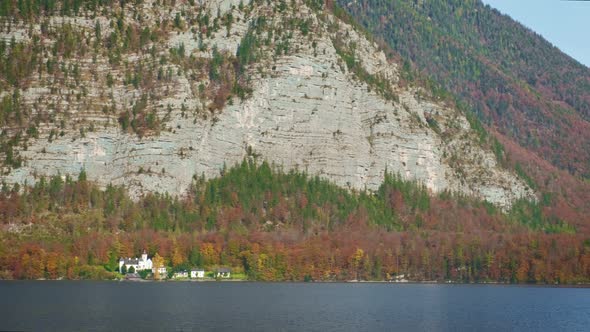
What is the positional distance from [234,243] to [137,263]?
55.5 feet

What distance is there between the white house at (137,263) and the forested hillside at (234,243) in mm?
1141

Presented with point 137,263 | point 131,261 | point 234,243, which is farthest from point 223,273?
point 131,261

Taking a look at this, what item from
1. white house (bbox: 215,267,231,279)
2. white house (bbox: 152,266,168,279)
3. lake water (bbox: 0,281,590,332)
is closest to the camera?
lake water (bbox: 0,281,590,332)

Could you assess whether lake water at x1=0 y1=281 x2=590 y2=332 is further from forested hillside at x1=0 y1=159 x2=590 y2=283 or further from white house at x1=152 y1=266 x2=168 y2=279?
forested hillside at x1=0 y1=159 x2=590 y2=283

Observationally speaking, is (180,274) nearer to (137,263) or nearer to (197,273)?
(197,273)

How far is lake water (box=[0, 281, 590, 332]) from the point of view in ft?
329

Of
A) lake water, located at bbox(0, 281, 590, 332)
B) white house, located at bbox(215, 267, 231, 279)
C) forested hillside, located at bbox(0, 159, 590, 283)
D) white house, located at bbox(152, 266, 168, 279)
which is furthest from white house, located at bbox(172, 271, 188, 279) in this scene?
lake water, located at bbox(0, 281, 590, 332)

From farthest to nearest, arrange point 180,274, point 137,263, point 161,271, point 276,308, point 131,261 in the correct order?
1. point 180,274
2. point 161,271
3. point 137,263
4. point 131,261
5. point 276,308

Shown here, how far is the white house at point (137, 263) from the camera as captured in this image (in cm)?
16700

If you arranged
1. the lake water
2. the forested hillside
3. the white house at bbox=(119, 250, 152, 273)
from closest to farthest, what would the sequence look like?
the lake water → the forested hillside → the white house at bbox=(119, 250, 152, 273)

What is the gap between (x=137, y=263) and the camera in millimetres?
168625

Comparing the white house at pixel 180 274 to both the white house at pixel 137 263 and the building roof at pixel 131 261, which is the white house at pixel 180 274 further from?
the building roof at pixel 131 261

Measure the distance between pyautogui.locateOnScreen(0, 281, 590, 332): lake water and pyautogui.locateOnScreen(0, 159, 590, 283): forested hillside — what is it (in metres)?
9.04

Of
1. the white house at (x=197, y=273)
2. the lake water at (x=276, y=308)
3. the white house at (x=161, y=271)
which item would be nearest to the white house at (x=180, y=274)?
the white house at (x=197, y=273)
